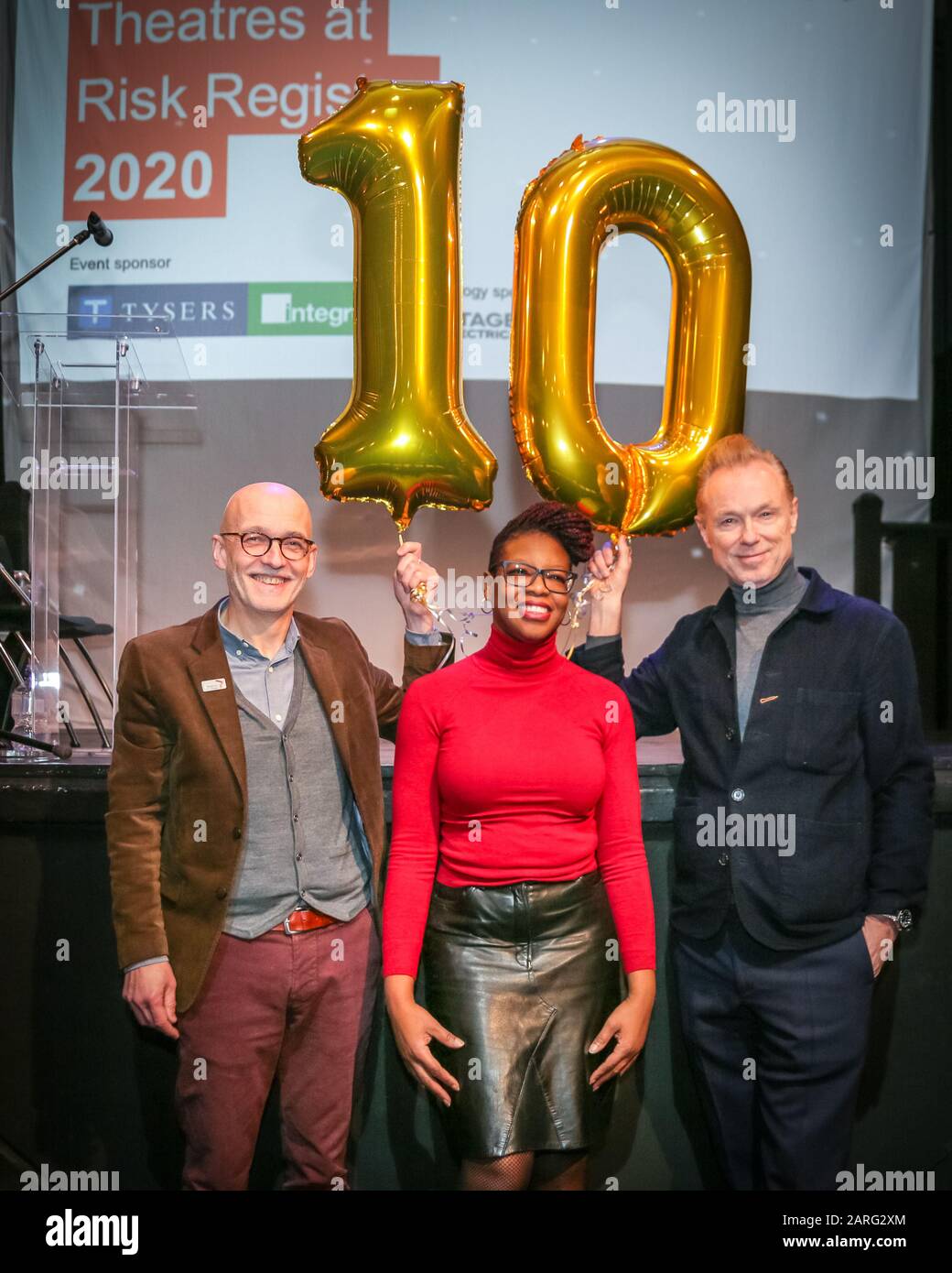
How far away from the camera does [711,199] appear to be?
2824mm

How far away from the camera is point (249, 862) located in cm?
205

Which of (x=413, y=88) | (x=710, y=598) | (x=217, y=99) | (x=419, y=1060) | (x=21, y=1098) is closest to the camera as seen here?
(x=419, y=1060)

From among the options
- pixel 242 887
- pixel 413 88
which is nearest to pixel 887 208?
pixel 413 88

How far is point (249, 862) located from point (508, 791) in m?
0.53

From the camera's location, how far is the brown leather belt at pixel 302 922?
2.04m

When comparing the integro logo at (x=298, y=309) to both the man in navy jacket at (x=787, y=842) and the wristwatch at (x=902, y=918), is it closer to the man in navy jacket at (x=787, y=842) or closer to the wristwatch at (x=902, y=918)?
the man in navy jacket at (x=787, y=842)

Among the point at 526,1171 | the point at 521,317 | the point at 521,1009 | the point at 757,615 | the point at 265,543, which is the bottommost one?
the point at 526,1171

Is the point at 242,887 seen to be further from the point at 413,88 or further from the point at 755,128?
the point at 755,128

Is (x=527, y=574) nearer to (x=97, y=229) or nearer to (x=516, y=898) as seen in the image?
(x=516, y=898)

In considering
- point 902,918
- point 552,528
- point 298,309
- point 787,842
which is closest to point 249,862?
point 552,528

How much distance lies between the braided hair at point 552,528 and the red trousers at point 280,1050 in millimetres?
800

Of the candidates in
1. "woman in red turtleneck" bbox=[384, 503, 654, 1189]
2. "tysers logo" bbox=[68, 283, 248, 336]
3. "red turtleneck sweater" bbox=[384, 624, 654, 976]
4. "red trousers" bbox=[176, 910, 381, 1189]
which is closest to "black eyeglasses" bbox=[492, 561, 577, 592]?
"woman in red turtleneck" bbox=[384, 503, 654, 1189]

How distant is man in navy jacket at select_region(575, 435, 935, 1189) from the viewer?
2.11 m

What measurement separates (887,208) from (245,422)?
2445mm
